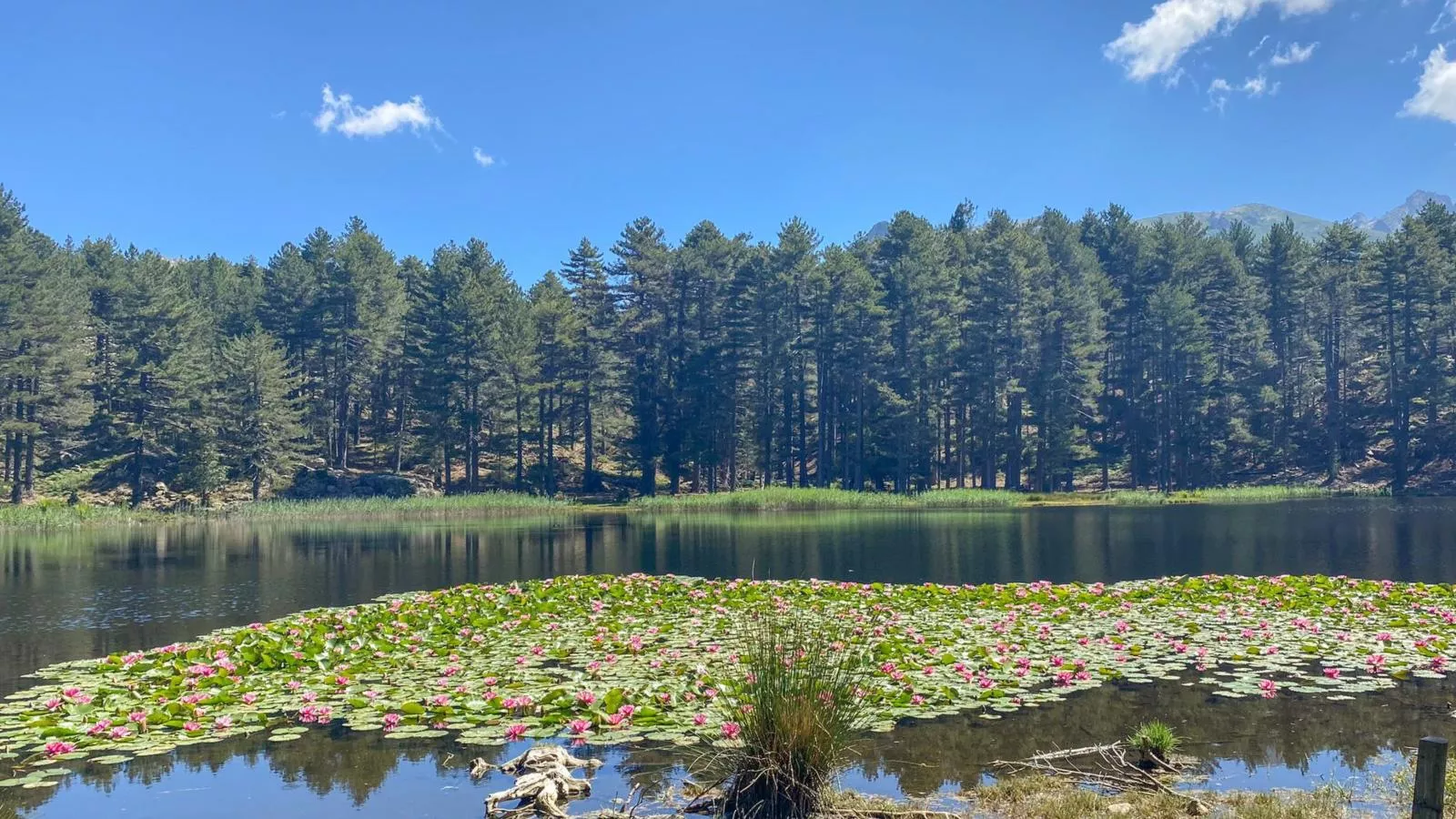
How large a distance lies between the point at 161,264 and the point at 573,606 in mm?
65769

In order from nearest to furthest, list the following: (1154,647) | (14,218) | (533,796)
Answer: (533,796), (1154,647), (14,218)

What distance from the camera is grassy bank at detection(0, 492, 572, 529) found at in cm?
4622

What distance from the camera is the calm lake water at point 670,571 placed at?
8148 millimetres

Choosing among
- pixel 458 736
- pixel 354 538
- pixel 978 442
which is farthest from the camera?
pixel 978 442

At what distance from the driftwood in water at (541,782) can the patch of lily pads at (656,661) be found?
24.0 inches

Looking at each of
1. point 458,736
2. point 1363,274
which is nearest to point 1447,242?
point 1363,274

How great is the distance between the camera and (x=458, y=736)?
9.29 meters

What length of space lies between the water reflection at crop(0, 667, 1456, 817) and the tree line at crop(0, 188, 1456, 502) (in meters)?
52.2

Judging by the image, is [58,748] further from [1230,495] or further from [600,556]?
[1230,495]

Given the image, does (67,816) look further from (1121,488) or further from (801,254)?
(1121,488)

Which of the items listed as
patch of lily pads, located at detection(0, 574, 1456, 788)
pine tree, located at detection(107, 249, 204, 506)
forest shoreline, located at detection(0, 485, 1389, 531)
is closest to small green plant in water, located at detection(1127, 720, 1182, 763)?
patch of lily pads, located at detection(0, 574, 1456, 788)

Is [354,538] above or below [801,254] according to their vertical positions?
below

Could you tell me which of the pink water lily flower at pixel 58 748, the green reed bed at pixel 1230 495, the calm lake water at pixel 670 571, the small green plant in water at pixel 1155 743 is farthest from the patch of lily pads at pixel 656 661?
the green reed bed at pixel 1230 495

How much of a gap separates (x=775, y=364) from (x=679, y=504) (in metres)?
13.6
